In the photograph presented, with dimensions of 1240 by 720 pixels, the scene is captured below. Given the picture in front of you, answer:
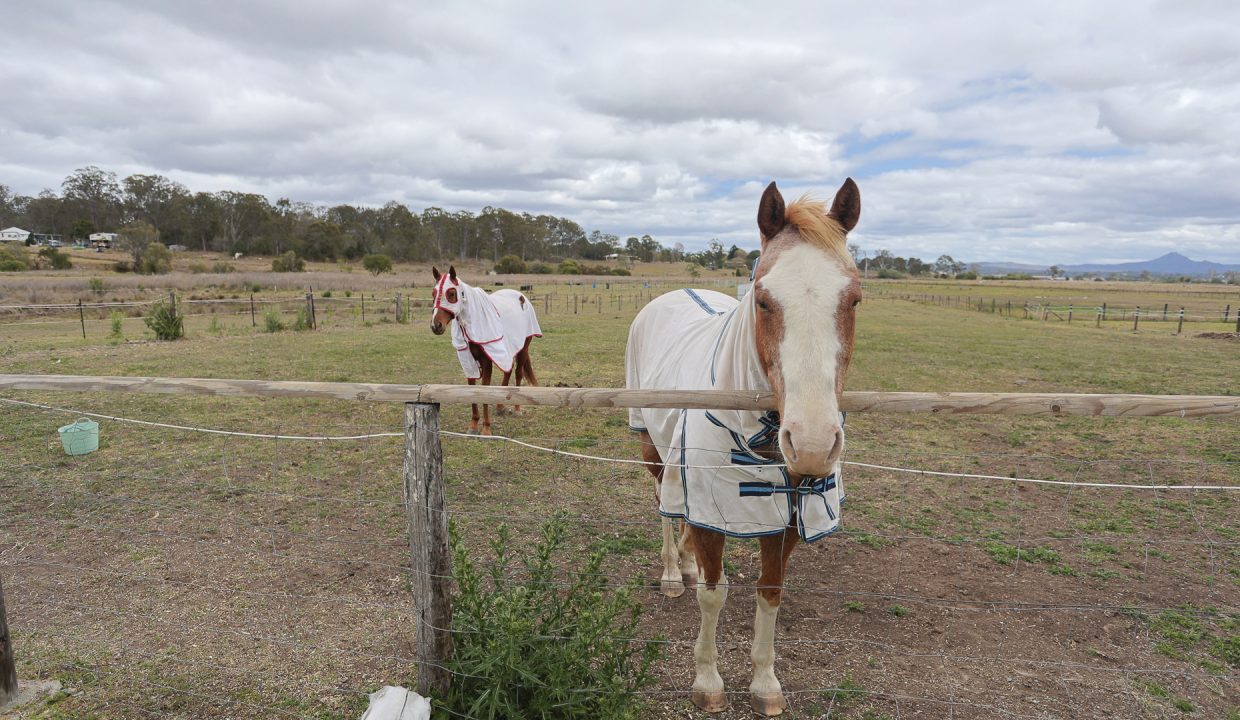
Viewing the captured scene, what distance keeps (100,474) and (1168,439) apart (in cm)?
1181

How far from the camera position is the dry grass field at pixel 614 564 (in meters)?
3.04

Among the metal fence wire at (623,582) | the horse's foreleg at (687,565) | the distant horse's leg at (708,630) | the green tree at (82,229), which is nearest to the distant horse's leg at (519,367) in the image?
the metal fence wire at (623,582)

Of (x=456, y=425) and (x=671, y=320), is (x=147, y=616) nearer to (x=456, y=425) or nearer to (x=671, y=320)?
(x=671, y=320)

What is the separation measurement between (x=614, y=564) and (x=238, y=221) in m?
79.4

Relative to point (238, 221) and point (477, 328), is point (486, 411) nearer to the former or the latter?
point (477, 328)

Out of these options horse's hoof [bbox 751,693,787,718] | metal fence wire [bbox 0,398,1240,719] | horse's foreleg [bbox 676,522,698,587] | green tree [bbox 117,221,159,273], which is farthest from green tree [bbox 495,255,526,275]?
horse's hoof [bbox 751,693,787,718]

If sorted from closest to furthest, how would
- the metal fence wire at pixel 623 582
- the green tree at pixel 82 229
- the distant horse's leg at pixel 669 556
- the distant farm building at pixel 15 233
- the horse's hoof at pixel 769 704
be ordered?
the horse's hoof at pixel 769 704 < the metal fence wire at pixel 623 582 < the distant horse's leg at pixel 669 556 < the green tree at pixel 82 229 < the distant farm building at pixel 15 233

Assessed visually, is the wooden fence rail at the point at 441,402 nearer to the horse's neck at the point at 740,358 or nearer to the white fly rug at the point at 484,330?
the horse's neck at the point at 740,358

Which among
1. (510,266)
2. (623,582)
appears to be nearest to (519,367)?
(623,582)

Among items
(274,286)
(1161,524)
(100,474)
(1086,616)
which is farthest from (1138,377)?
(274,286)

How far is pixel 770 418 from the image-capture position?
2.34 metres

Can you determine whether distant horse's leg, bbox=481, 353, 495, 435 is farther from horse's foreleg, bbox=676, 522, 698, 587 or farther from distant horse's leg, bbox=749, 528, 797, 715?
distant horse's leg, bbox=749, 528, 797, 715

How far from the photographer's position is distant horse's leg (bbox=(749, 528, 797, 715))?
2.76 m

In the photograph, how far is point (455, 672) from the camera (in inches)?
102
